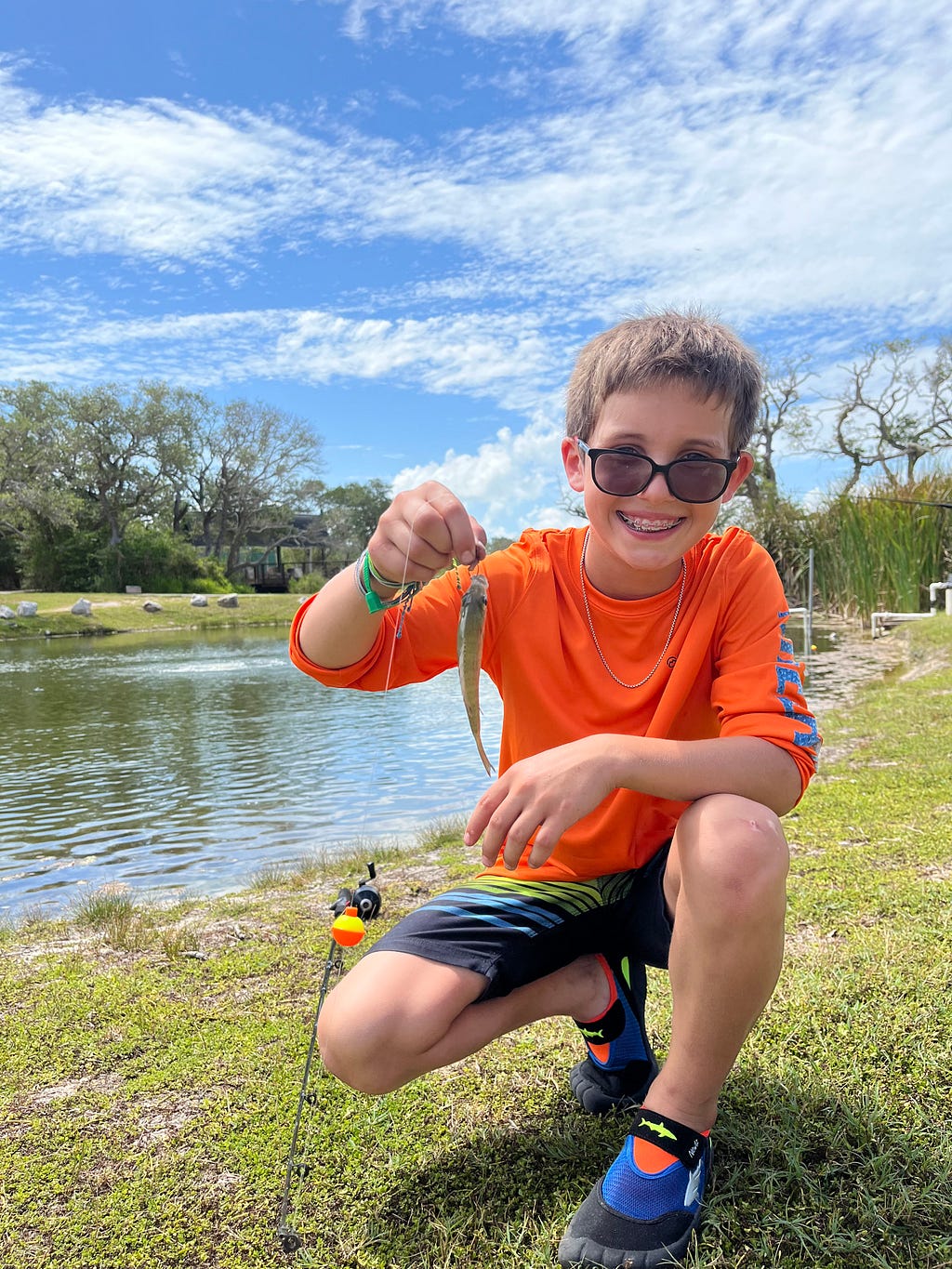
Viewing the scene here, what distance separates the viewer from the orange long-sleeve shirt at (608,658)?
2.19 m

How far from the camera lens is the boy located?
1.78 metres

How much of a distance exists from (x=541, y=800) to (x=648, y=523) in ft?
2.59

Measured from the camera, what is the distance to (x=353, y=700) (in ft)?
50.1

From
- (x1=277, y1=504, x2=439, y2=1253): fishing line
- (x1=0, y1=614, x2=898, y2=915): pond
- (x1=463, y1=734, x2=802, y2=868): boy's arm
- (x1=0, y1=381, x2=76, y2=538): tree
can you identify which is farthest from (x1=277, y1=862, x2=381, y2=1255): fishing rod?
(x1=0, y1=381, x2=76, y2=538): tree

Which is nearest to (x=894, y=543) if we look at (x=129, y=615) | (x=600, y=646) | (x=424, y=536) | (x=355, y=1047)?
(x=600, y=646)

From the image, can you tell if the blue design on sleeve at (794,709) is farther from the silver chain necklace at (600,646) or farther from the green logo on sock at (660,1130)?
the green logo on sock at (660,1130)

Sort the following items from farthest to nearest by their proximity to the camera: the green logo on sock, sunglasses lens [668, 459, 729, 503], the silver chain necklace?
the silver chain necklace, sunglasses lens [668, 459, 729, 503], the green logo on sock

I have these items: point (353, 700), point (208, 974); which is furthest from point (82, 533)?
point (208, 974)

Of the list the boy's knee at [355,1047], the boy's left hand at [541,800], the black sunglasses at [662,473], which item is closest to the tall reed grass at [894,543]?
the black sunglasses at [662,473]

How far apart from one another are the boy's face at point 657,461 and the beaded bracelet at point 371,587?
0.54 metres

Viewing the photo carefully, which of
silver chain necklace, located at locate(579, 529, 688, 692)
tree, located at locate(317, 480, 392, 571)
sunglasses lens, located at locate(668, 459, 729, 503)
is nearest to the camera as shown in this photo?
sunglasses lens, located at locate(668, 459, 729, 503)

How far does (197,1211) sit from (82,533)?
A: 4786cm

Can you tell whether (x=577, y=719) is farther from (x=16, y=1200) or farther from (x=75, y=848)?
(x=75, y=848)

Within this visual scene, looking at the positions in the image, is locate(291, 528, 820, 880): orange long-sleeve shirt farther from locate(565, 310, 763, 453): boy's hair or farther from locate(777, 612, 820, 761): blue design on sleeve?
locate(565, 310, 763, 453): boy's hair
